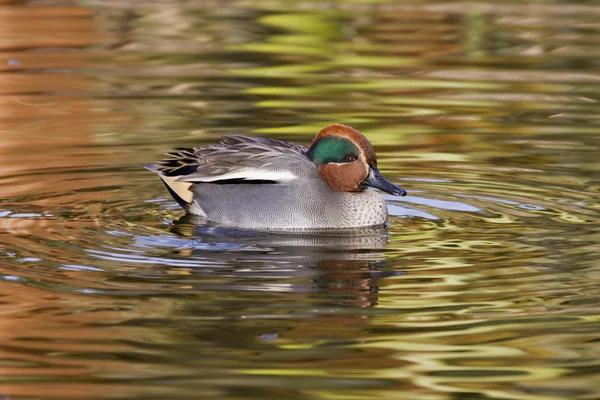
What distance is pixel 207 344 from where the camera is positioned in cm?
596

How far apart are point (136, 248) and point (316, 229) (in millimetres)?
1298

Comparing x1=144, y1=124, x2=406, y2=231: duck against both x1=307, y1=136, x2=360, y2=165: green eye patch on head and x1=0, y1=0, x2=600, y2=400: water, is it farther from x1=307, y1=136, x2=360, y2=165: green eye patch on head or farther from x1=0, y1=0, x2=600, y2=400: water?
x1=0, y1=0, x2=600, y2=400: water

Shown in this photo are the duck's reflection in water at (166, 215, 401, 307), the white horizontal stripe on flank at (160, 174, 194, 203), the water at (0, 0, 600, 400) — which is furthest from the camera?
the white horizontal stripe on flank at (160, 174, 194, 203)

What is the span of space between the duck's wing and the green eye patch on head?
15cm

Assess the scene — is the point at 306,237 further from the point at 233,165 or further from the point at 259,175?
the point at 233,165

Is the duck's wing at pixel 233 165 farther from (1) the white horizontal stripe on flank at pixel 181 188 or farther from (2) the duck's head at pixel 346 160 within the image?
(2) the duck's head at pixel 346 160

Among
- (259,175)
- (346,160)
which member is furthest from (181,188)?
(346,160)

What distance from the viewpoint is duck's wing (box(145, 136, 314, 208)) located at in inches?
336

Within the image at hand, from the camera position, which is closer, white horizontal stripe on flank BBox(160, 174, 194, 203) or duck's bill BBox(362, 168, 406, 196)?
duck's bill BBox(362, 168, 406, 196)

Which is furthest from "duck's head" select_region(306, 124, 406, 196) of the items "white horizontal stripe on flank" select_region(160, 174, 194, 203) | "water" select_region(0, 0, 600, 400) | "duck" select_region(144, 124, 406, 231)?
"white horizontal stripe on flank" select_region(160, 174, 194, 203)

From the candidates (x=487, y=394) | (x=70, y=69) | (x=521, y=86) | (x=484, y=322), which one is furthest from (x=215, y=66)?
(x=487, y=394)

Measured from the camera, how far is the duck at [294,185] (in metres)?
8.47

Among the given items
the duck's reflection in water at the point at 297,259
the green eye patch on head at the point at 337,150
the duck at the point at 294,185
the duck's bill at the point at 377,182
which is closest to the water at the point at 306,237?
the duck's reflection in water at the point at 297,259

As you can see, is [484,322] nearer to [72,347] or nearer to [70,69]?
[72,347]
